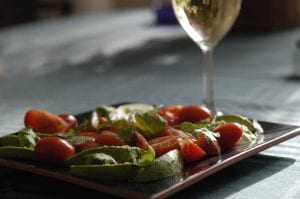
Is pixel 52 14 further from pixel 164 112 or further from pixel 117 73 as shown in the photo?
pixel 164 112

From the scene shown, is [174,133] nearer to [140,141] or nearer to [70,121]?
[140,141]

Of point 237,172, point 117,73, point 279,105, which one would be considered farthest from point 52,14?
point 237,172

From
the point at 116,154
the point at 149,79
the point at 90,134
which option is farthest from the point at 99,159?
the point at 149,79

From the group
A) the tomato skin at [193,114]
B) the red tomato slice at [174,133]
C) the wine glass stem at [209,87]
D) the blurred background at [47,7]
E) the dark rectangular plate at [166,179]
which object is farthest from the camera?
the blurred background at [47,7]

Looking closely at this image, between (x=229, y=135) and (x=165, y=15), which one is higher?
(x=229, y=135)

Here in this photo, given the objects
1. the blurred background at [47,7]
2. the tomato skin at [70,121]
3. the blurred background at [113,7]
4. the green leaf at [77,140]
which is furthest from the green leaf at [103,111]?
the blurred background at [47,7]

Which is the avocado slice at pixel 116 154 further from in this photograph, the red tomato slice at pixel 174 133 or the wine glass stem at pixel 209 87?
the wine glass stem at pixel 209 87
